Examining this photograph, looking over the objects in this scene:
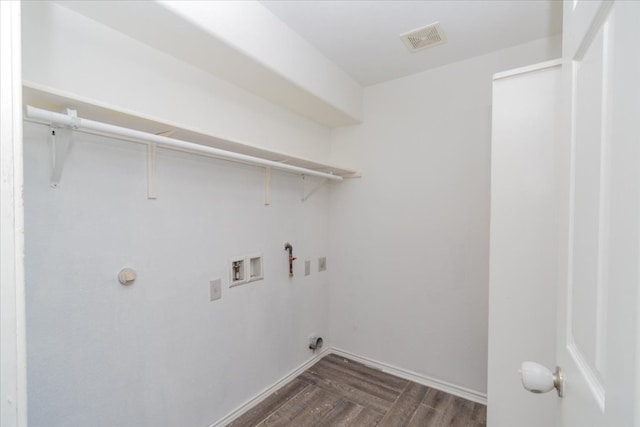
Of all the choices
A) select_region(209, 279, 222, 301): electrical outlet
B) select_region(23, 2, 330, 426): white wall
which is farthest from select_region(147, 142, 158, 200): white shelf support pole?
select_region(209, 279, 222, 301): electrical outlet

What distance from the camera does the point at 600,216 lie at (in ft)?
1.65

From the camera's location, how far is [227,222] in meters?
1.94

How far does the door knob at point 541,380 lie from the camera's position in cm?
73

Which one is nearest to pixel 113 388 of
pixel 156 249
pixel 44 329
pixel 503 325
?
pixel 44 329

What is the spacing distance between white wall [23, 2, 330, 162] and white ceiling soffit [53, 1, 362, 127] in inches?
2.4

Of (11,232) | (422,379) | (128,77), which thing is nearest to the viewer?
(11,232)

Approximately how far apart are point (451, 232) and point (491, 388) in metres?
1.17

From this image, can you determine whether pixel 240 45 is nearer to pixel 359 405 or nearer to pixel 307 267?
pixel 307 267

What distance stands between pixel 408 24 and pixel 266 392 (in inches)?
109

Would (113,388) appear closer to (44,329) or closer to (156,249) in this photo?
(44,329)

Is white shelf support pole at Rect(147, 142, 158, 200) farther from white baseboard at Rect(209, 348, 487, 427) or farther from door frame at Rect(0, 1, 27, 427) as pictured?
white baseboard at Rect(209, 348, 487, 427)

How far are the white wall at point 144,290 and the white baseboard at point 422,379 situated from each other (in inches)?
30.8

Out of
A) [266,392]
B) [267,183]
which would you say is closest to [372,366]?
[266,392]

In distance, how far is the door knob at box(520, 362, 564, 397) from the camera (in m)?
0.73
